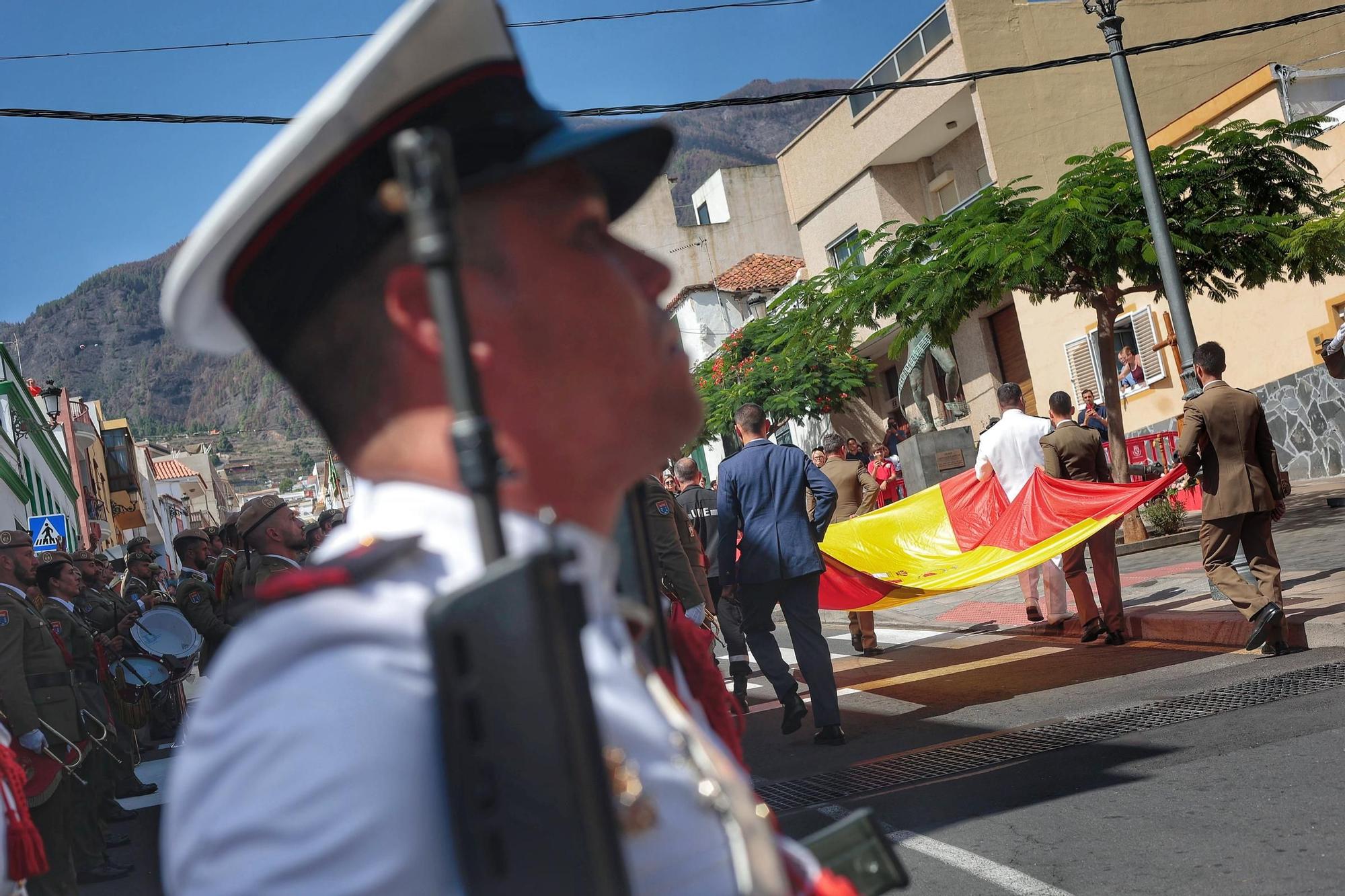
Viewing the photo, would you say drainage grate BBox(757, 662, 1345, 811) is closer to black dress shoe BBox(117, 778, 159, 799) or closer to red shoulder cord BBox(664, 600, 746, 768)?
red shoulder cord BBox(664, 600, 746, 768)

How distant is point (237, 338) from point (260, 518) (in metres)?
6.87

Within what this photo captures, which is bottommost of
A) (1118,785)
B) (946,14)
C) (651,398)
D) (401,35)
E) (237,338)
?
(1118,785)

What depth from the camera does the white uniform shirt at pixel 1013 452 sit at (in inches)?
403

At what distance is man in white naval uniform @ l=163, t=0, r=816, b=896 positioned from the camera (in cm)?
93

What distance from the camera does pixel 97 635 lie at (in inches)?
459

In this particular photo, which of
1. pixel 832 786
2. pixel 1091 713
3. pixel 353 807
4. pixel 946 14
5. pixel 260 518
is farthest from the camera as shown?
pixel 946 14

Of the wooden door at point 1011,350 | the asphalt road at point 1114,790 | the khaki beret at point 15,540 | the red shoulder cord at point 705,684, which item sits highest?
the wooden door at point 1011,350

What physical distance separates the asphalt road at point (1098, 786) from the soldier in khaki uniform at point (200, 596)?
142cm

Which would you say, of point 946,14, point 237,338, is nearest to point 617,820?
point 237,338

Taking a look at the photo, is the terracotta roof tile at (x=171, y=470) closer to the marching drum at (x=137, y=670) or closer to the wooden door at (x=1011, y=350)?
the wooden door at (x=1011, y=350)

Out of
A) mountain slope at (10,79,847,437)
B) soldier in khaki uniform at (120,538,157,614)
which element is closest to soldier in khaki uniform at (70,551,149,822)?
soldier in khaki uniform at (120,538,157,614)

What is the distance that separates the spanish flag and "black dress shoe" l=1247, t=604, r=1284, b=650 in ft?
3.99

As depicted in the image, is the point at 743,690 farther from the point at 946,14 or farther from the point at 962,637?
the point at 946,14

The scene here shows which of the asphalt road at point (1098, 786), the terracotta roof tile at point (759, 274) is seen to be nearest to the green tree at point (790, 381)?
the terracotta roof tile at point (759, 274)
